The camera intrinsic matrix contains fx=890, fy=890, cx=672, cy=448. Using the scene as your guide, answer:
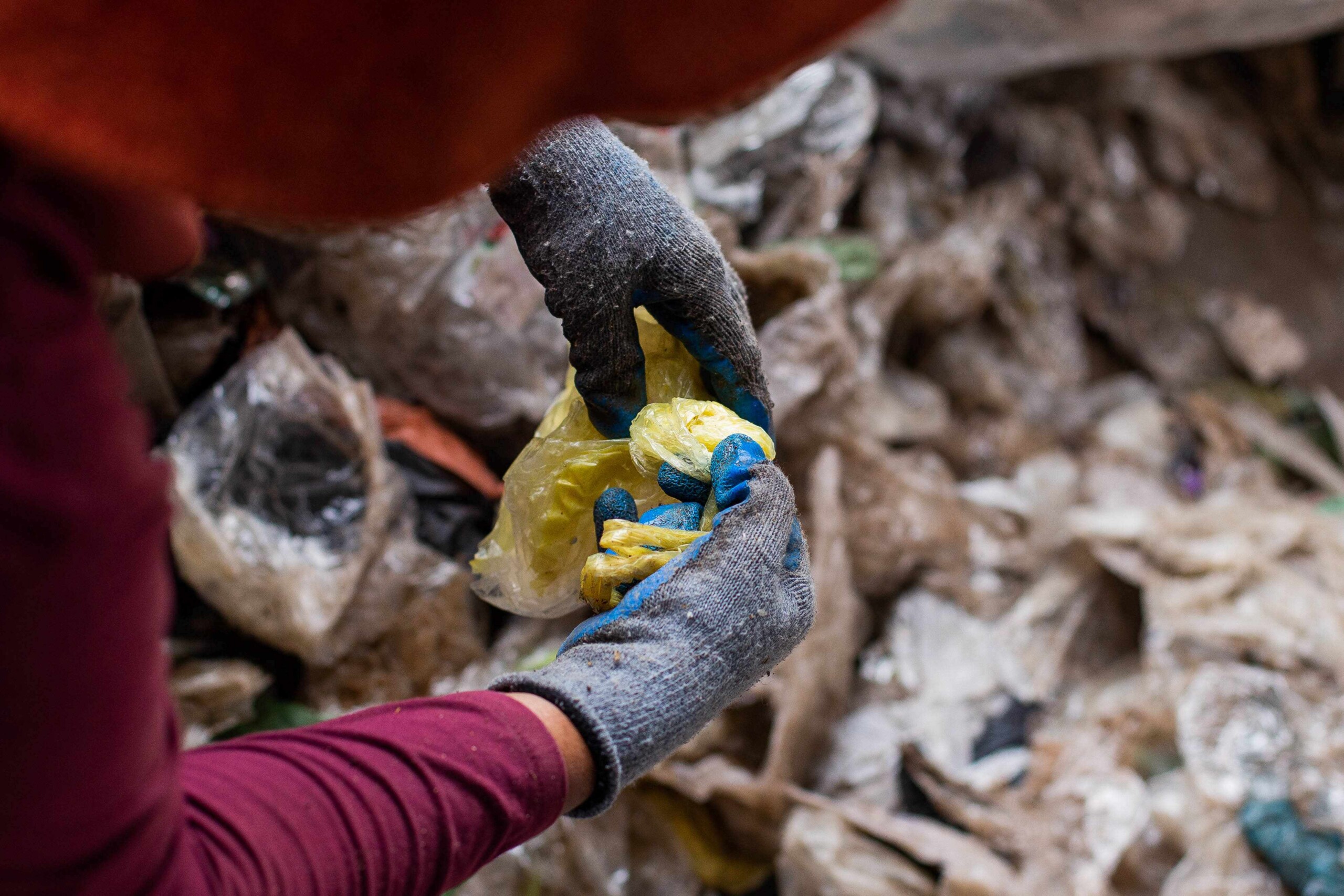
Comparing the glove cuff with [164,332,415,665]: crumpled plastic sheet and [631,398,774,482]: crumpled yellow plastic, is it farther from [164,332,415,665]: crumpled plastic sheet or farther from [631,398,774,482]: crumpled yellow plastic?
[164,332,415,665]: crumpled plastic sheet

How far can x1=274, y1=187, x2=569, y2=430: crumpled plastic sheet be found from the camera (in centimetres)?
136

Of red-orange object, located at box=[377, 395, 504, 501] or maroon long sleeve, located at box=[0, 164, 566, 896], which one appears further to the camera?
red-orange object, located at box=[377, 395, 504, 501]

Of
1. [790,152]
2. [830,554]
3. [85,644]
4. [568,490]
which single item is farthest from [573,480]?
[790,152]

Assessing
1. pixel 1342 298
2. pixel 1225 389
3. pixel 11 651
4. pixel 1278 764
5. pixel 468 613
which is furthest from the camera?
pixel 1342 298

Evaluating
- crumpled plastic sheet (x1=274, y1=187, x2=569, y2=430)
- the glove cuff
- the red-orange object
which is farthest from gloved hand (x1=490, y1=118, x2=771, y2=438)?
the red-orange object

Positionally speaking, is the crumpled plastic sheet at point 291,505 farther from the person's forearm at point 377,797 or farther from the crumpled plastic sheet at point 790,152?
the crumpled plastic sheet at point 790,152

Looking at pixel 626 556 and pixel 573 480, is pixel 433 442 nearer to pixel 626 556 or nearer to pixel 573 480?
pixel 573 480

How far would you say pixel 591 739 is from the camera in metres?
0.56

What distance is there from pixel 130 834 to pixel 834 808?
118cm

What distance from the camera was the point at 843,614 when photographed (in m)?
1.60

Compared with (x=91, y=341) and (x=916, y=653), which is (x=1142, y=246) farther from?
(x=91, y=341)

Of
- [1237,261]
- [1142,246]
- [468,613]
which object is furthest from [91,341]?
Result: [1237,261]

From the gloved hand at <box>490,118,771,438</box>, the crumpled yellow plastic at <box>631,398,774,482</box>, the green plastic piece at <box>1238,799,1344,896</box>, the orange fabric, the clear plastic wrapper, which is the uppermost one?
the orange fabric

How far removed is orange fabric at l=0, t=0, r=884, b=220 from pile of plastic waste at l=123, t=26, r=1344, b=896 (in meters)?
0.44
